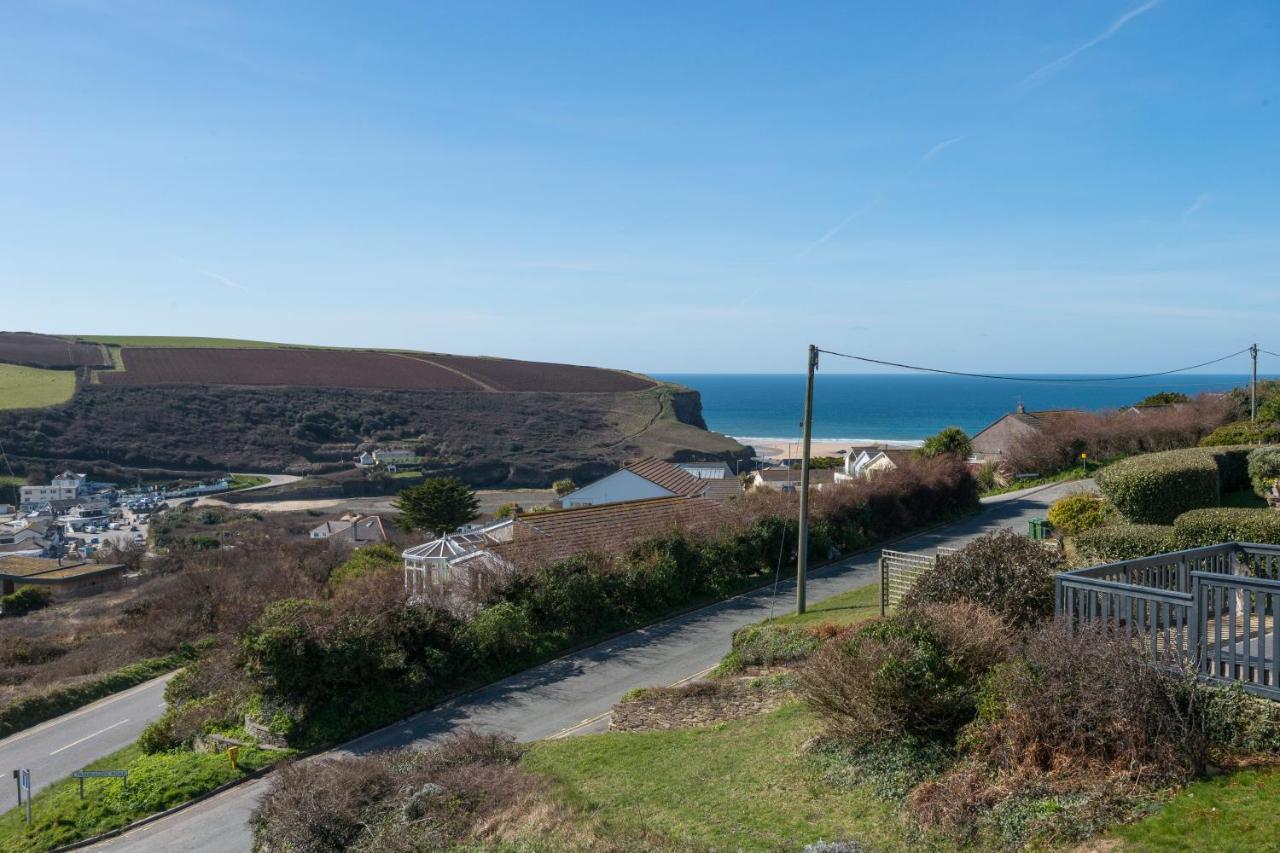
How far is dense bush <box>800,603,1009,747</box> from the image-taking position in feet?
28.9

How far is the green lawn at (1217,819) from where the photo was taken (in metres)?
6.11

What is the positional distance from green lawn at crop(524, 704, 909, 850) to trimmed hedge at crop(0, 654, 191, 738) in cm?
1778

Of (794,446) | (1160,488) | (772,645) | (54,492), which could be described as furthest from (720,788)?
(794,446)

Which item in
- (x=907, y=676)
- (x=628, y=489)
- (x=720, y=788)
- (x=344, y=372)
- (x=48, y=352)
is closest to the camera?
(x=907, y=676)

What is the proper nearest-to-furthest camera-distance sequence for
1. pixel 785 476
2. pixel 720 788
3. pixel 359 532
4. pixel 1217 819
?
pixel 1217 819, pixel 720 788, pixel 359 532, pixel 785 476

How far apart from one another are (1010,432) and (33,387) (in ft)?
337

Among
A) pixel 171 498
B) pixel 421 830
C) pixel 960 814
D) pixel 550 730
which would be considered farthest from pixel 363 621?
pixel 171 498

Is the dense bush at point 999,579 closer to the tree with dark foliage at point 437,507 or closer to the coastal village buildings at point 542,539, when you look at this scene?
the coastal village buildings at point 542,539

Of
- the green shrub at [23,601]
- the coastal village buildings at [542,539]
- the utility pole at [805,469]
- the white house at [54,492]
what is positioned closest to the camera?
the utility pole at [805,469]

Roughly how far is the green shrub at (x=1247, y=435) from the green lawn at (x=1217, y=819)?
23.3 meters

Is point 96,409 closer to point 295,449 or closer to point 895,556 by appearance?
point 295,449

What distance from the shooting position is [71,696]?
2444 cm

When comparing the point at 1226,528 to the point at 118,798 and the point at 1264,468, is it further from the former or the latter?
the point at 118,798

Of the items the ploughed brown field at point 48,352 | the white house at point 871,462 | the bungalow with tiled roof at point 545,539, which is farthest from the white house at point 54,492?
the bungalow with tiled roof at point 545,539
